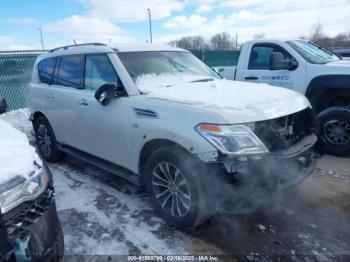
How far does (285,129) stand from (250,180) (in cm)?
86

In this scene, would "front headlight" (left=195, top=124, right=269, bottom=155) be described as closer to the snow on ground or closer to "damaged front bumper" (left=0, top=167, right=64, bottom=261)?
the snow on ground

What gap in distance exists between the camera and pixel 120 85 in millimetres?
3762

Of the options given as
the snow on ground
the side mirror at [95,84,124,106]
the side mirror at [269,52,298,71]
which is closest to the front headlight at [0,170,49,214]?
the snow on ground

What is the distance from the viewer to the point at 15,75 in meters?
10.2

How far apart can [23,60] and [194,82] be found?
810 cm

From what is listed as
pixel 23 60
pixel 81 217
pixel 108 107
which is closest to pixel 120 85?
pixel 108 107

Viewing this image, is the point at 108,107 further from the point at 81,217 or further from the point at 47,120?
the point at 47,120

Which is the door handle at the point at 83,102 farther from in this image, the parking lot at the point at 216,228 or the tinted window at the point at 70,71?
the parking lot at the point at 216,228

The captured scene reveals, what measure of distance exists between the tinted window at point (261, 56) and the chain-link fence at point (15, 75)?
286 inches

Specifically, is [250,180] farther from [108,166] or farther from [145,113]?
[108,166]

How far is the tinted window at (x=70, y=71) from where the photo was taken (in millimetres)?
4566

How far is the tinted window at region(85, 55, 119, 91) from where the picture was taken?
3920 millimetres

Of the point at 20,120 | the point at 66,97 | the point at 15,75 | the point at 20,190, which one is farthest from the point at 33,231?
the point at 15,75

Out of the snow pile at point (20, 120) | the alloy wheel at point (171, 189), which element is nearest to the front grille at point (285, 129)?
the alloy wheel at point (171, 189)
